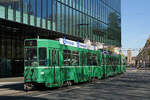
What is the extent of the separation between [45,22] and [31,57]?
1746cm

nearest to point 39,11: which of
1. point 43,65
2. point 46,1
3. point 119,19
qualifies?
point 46,1

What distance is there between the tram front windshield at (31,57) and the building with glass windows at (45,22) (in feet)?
34.8

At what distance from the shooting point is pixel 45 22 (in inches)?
1273

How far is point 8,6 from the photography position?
26.5 metres

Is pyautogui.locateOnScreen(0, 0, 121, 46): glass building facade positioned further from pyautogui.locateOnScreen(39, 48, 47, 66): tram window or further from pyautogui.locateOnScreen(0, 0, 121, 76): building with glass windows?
pyautogui.locateOnScreen(39, 48, 47, 66): tram window

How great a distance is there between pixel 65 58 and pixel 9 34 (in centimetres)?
1873

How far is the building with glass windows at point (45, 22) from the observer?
27.7 m

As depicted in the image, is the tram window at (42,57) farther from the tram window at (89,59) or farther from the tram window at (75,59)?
the tram window at (89,59)

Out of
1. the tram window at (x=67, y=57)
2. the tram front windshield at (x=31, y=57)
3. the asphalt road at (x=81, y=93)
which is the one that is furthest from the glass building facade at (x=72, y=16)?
the asphalt road at (x=81, y=93)

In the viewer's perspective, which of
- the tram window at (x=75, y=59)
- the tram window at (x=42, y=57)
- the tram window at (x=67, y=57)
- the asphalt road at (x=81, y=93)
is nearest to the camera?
the asphalt road at (x=81, y=93)

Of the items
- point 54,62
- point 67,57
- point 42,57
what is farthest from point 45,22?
point 42,57

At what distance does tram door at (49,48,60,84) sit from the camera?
15.6 m

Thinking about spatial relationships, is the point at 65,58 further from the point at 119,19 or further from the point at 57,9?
the point at 119,19

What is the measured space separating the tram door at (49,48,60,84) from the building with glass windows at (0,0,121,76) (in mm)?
10933
